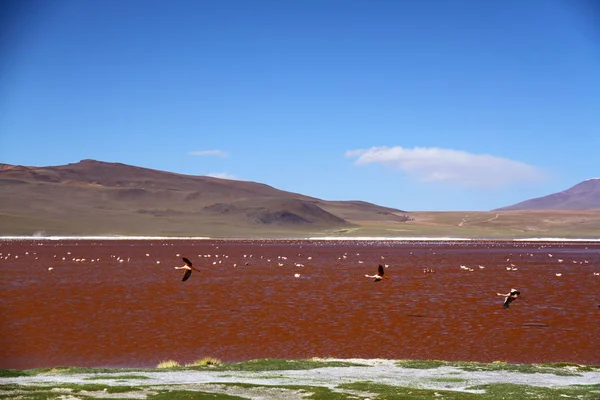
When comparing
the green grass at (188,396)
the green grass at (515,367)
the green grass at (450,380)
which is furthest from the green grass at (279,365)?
the green grass at (188,396)

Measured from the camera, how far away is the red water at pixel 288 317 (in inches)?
1219

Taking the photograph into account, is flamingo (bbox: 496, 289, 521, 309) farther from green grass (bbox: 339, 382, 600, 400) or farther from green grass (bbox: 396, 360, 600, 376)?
green grass (bbox: 339, 382, 600, 400)

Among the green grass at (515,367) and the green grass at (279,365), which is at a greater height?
the green grass at (515,367)

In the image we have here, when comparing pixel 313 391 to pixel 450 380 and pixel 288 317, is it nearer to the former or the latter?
pixel 450 380

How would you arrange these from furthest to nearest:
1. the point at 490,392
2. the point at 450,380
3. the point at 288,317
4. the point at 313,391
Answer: the point at 288,317
the point at 450,380
the point at 490,392
the point at 313,391

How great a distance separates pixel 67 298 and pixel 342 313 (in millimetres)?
18872

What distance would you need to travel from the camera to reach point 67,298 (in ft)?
161

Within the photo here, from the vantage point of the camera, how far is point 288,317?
40.2 m

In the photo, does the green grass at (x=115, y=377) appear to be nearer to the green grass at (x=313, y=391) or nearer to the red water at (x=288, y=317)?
the green grass at (x=313, y=391)

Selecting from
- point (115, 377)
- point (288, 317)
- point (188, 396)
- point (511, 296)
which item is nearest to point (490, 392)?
point (511, 296)

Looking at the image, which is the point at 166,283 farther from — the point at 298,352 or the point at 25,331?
the point at 298,352

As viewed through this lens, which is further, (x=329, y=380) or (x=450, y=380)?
(x=450, y=380)

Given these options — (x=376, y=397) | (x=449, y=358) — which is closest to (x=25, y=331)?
(x=449, y=358)

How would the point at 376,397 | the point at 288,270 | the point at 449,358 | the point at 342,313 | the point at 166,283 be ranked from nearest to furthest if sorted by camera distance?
the point at 376,397, the point at 449,358, the point at 342,313, the point at 166,283, the point at 288,270
